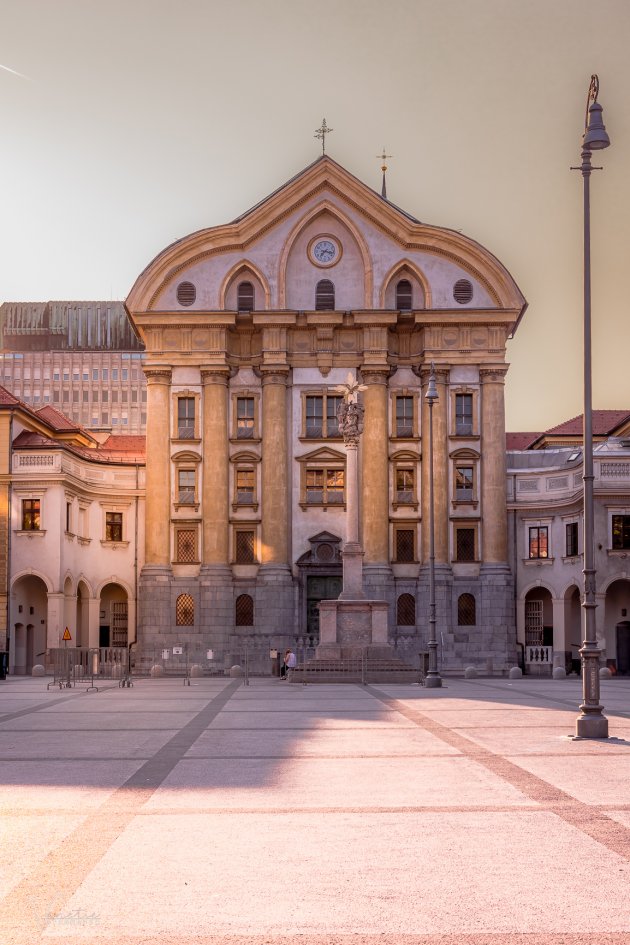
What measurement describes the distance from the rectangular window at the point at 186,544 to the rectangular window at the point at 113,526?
526 cm

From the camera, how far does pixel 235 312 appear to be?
70.9m

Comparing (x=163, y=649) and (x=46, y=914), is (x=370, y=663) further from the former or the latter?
(x=46, y=914)

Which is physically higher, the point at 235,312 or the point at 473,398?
the point at 235,312

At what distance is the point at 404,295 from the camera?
72562mm

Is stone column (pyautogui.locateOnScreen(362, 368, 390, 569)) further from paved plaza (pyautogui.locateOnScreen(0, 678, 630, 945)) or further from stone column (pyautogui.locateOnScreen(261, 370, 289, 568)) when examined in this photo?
paved plaza (pyautogui.locateOnScreen(0, 678, 630, 945))

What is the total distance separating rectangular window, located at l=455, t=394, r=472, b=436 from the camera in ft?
233

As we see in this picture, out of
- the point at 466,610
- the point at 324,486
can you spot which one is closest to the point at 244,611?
the point at 324,486

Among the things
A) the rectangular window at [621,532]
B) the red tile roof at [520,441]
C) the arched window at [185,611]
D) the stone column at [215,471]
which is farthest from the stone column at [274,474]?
the red tile roof at [520,441]

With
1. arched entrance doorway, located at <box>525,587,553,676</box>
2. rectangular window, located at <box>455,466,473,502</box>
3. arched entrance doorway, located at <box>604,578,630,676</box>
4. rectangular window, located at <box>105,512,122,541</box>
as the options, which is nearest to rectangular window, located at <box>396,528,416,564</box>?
rectangular window, located at <box>455,466,473,502</box>

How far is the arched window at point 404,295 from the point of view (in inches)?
2852

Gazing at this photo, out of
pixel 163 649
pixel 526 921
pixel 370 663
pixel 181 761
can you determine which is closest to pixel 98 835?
pixel 526 921

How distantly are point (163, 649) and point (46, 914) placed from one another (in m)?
61.2

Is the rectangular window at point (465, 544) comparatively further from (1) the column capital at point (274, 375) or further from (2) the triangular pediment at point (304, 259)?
(1) the column capital at point (274, 375)

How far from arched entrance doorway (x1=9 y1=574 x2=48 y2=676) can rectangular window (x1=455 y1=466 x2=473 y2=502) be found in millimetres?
24072
